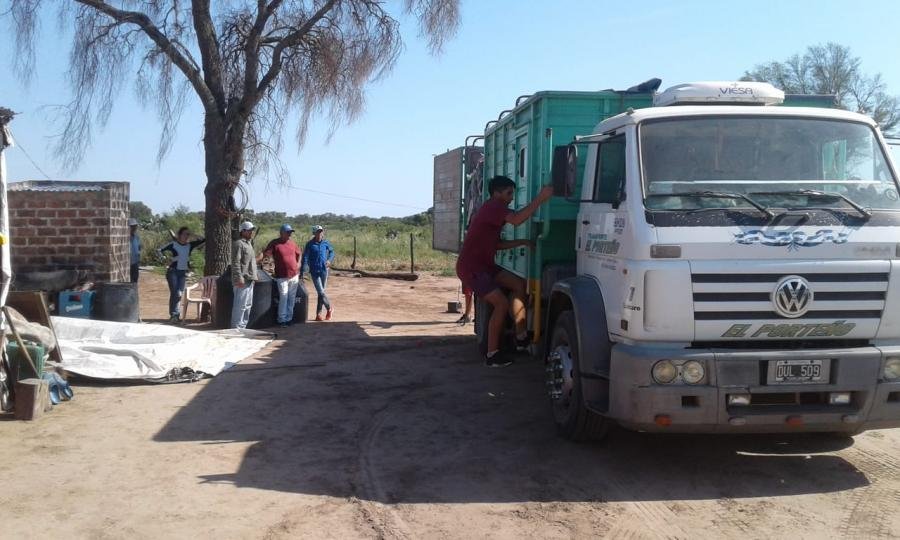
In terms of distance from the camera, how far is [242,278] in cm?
1211

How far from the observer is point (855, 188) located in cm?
577

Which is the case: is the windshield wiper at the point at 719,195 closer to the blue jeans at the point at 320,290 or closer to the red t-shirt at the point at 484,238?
the red t-shirt at the point at 484,238

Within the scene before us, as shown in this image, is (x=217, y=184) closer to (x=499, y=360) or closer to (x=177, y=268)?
(x=177, y=268)

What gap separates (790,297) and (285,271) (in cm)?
910

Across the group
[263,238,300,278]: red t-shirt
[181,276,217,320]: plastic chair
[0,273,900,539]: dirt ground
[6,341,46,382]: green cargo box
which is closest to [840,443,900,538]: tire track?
[0,273,900,539]: dirt ground

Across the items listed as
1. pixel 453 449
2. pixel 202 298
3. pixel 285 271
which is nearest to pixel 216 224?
pixel 202 298

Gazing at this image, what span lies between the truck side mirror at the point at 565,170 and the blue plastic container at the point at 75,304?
7787mm

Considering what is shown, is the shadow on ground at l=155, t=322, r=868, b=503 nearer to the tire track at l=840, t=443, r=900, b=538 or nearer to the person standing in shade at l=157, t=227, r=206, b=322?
the tire track at l=840, t=443, r=900, b=538

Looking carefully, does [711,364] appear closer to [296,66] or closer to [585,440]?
[585,440]

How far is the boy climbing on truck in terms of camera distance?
26.8ft

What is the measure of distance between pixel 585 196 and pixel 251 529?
3550mm

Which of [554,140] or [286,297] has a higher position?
[554,140]

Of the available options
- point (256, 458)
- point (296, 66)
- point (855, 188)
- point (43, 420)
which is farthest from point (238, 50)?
point (855, 188)

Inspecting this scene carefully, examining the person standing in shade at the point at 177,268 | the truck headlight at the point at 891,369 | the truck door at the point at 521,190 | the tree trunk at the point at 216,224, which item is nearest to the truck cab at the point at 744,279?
the truck headlight at the point at 891,369
